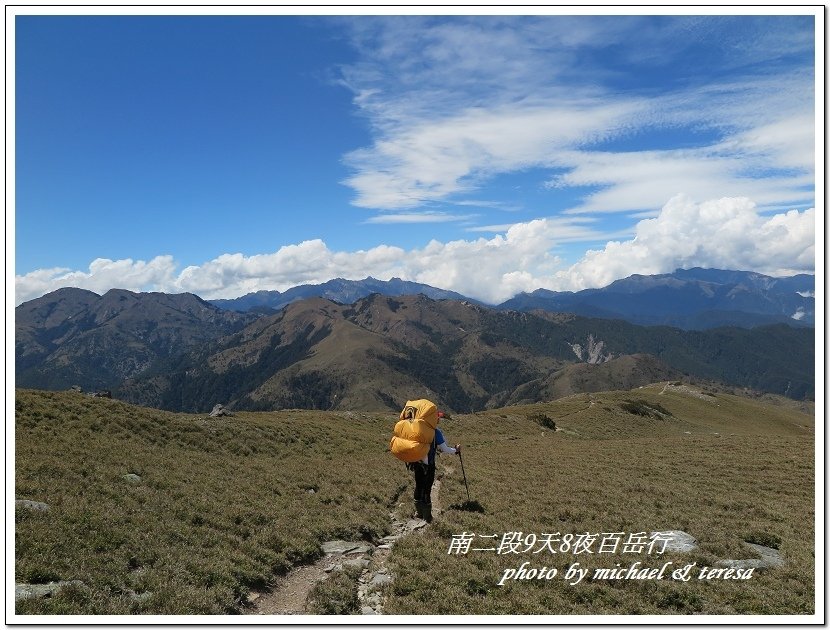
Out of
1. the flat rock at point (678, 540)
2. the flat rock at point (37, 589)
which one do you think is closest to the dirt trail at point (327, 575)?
the flat rock at point (37, 589)

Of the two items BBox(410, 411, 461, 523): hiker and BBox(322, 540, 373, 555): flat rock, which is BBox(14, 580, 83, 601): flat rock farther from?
BBox(410, 411, 461, 523): hiker

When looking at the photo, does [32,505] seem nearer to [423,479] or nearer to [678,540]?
[423,479]

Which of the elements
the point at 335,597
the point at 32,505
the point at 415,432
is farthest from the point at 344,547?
the point at 32,505

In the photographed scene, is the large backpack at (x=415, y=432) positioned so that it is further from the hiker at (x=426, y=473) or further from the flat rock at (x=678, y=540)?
the flat rock at (x=678, y=540)

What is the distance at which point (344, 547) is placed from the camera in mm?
16141

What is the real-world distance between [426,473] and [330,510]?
4.81 m

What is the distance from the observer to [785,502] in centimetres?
2262

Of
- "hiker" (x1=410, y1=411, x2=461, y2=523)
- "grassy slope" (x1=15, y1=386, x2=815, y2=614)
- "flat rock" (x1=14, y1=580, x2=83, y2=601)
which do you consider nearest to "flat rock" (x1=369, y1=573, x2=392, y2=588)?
"grassy slope" (x1=15, y1=386, x2=815, y2=614)

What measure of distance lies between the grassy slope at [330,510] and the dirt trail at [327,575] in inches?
17.4

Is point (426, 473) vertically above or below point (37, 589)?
below

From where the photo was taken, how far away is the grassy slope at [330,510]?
38.5ft

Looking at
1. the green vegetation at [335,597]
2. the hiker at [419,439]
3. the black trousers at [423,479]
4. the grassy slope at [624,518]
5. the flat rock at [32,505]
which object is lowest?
the grassy slope at [624,518]
